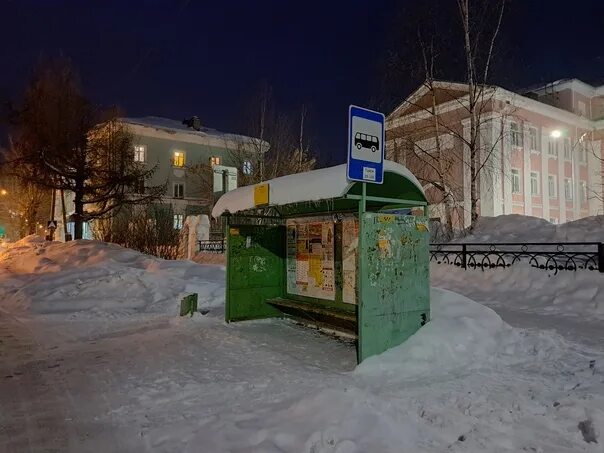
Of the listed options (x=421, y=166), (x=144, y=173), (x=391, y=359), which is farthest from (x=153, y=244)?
(x=391, y=359)

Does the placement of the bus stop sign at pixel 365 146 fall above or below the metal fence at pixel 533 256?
above

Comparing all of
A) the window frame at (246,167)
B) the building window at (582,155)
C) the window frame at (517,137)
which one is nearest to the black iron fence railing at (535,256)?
the window frame at (517,137)

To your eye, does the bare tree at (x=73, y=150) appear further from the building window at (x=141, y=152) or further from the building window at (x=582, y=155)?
the building window at (x=582, y=155)

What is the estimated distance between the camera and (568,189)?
36500 mm

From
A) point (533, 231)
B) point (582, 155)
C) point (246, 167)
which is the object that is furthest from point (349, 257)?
point (582, 155)

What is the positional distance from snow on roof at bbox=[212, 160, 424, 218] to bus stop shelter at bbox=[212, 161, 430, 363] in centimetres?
1

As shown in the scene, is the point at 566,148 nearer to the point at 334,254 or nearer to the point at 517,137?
the point at 517,137

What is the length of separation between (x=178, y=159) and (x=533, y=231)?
3179 centimetres

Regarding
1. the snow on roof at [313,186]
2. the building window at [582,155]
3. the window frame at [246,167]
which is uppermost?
the building window at [582,155]

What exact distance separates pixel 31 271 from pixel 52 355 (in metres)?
11.8

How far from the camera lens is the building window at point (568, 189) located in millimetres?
36281

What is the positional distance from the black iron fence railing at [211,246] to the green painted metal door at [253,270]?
12.9 m

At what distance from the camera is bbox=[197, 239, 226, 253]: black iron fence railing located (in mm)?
22203

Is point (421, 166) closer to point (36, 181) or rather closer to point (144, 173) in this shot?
point (144, 173)
